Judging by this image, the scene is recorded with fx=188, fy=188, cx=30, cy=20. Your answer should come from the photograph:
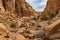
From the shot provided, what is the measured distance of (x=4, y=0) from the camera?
41.8 metres

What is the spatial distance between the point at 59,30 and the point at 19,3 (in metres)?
42.5

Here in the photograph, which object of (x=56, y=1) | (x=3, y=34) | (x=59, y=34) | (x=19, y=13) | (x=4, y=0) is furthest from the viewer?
(x=19, y=13)

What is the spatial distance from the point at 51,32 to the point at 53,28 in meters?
0.22

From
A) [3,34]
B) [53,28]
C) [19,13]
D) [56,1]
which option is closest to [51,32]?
[53,28]

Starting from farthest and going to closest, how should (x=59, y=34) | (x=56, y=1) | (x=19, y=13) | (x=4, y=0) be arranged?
(x=19, y=13), (x=4, y=0), (x=56, y=1), (x=59, y=34)

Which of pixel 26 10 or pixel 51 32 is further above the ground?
pixel 26 10

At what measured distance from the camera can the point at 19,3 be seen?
50.9 meters

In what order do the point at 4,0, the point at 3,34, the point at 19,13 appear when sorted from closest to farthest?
the point at 3,34
the point at 4,0
the point at 19,13

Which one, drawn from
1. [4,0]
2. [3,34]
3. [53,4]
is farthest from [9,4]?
[3,34]

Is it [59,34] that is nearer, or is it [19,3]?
[59,34]

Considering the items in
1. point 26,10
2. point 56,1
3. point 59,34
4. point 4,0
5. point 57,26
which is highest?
point 26,10

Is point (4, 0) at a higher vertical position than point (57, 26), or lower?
higher

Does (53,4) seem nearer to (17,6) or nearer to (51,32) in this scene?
(17,6)

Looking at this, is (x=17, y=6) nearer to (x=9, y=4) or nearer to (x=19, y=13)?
(x=19, y=13)
